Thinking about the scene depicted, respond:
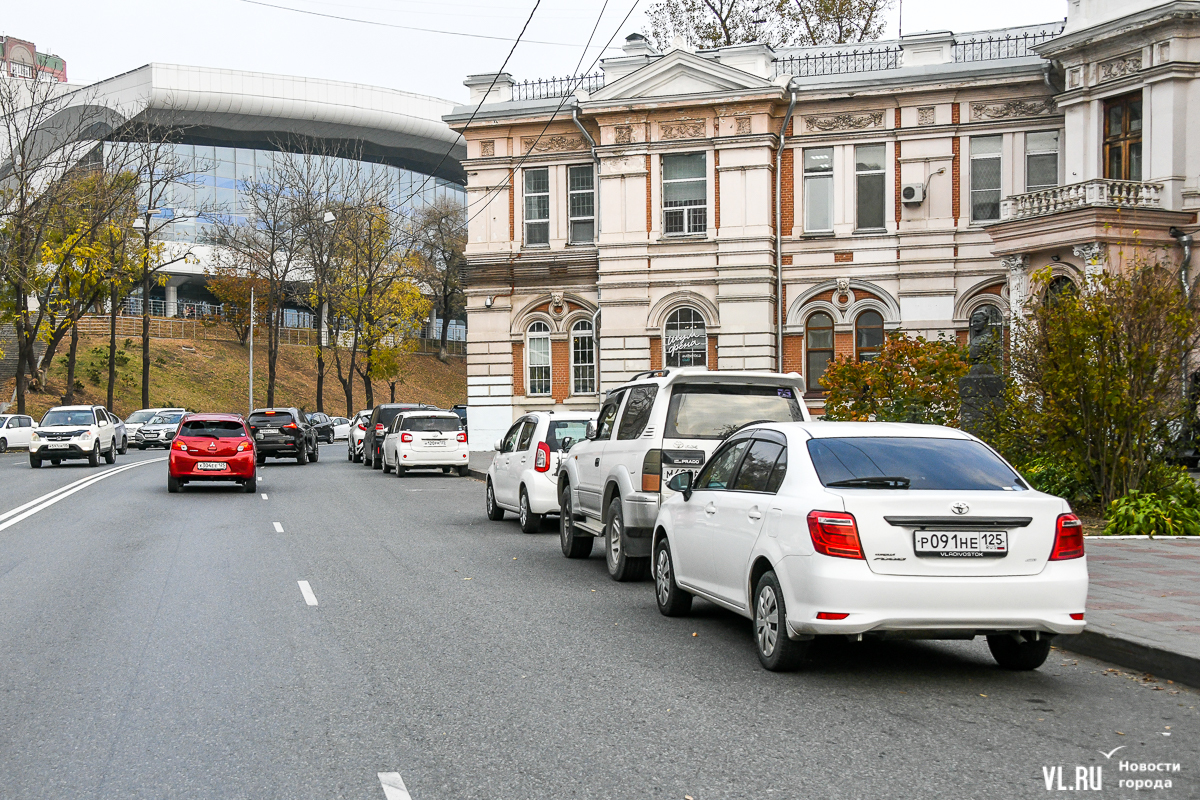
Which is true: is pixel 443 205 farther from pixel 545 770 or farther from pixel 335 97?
pixel 545 770

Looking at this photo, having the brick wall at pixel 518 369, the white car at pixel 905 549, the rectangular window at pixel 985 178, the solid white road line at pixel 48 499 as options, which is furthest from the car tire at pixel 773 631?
the brick wall at pixel 518 369

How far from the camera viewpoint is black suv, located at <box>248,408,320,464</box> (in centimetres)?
3725

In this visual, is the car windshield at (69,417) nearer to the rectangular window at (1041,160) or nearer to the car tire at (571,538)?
the car tire at (571,538)

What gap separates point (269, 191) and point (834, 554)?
61117 millimetres

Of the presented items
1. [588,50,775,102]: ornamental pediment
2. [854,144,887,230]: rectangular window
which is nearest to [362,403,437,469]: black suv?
[588,50,775,102]: ornamental pediment

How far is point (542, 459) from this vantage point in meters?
17.0

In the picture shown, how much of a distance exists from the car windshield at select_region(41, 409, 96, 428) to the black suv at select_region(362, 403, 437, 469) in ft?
27.4

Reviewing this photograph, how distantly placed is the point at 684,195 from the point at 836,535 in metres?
29.0

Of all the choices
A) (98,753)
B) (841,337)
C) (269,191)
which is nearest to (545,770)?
(98,753)

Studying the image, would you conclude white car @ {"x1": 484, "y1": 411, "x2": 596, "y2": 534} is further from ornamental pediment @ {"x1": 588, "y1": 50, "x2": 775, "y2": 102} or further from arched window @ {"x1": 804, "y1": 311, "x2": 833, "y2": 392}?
ornamental pediment @ {"x1": 588, "y1": 50, "x2": 775, "y2": 102}

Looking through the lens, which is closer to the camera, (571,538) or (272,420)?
(571,538)

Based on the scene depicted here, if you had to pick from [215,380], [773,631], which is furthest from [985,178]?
[215,380]

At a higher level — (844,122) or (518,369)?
(844,122)

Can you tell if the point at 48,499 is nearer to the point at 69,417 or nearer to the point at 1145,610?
the point at 69,417
